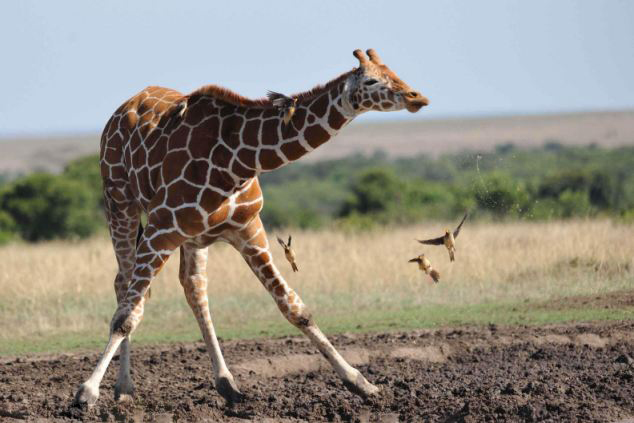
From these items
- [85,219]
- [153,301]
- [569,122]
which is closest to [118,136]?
[153,301]

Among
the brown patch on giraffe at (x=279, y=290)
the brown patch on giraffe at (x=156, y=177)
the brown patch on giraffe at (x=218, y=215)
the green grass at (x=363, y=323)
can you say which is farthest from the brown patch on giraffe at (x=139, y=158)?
the green grass at (x=363, y=323)

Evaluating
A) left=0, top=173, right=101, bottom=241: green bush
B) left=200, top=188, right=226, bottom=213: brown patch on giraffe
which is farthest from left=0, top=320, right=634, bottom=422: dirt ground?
left=0, top=173, right=101, bottom=241: green bush

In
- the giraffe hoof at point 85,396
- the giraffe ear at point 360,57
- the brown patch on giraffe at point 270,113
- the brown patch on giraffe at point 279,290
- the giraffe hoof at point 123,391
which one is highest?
the giraffe ear at point 360,57

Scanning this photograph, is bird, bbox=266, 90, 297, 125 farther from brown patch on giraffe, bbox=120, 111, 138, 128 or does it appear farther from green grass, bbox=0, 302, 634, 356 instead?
green grass, bbox=0, 302, 634, 356

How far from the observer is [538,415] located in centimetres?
716

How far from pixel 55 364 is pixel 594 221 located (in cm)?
1005

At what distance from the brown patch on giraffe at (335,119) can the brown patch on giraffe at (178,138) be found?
1.16 m

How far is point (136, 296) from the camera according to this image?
768 centimetres

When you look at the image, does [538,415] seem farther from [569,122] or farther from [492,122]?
[492,122]

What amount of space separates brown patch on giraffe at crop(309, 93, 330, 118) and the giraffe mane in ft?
0.18

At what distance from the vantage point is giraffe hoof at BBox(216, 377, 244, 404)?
797cm

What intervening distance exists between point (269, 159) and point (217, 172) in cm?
38

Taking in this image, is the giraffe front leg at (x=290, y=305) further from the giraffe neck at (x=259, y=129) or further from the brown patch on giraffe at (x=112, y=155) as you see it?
the brown patch on giraffe at (x=112, y=155)

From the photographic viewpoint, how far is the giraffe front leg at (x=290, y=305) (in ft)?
25.5
